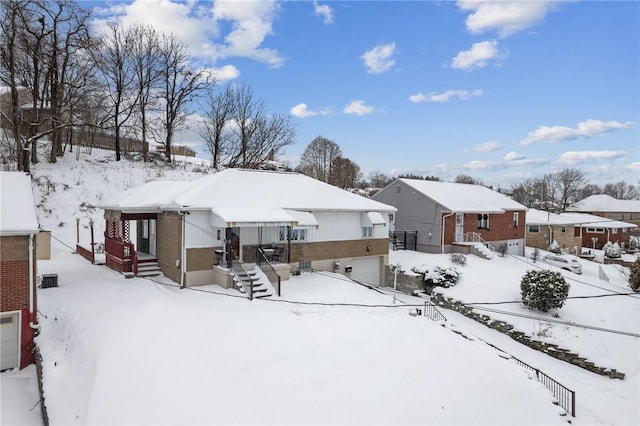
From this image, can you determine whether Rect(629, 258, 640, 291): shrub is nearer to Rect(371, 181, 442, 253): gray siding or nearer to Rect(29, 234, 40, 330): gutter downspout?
Rect(371, 181, 442, 253): gray siding

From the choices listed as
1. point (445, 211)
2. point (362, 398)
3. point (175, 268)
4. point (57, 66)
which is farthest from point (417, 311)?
point (57, 66)

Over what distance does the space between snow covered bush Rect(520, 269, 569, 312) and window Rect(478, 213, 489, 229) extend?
13.0 meters

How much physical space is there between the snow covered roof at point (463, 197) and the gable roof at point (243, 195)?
9.98 metres

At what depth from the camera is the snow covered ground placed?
8.89 m

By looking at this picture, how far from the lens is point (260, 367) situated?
1030 centimetres

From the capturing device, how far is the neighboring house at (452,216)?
3119 cm

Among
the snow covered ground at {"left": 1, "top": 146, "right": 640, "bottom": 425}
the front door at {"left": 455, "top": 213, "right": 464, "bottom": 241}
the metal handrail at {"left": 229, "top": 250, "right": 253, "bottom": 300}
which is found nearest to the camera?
the snow covered ground at {"left": 1, "top": 146, "right": 640, "bottom": 425}

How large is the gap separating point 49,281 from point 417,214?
25.8 metres

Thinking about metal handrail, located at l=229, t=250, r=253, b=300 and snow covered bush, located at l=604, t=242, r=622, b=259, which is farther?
snow covered bush, located at l=604, t=242, r=622, b=259

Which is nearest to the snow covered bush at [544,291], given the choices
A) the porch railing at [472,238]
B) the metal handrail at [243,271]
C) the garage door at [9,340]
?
the porch railing at [472,238]

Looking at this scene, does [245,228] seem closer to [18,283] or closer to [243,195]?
[243,195]

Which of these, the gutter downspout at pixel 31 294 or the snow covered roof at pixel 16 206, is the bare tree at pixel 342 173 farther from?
the gutter downspout at pixel 31 294

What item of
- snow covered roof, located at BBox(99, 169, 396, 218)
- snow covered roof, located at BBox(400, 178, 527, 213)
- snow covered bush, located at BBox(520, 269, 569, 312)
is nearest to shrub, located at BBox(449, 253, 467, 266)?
snow covered roof, located at BBox(400, 178, 527, 213)

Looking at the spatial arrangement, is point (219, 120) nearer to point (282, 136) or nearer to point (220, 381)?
point (282, 136)
